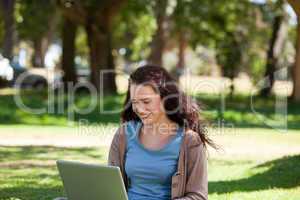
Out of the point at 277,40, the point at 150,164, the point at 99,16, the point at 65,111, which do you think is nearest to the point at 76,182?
the point at 150,164

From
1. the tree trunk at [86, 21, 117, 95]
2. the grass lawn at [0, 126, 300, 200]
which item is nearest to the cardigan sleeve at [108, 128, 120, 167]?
the grass lawn at [0, 126, 300, 200]

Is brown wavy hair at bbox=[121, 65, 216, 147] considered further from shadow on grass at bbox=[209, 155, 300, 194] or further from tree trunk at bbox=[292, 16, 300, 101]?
tree trunk at bbox=[292, 16, 300, 101]

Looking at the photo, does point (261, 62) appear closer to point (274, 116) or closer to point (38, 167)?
point (274, 116)

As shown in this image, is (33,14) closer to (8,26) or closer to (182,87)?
(8,26)

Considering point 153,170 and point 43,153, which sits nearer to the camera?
point 153,170

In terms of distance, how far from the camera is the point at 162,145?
4.30 metres

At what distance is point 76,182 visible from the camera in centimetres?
409

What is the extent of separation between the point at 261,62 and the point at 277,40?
652 inches

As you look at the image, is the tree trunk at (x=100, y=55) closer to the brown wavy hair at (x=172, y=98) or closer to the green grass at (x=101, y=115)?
the green grass at (x=101, y=115)

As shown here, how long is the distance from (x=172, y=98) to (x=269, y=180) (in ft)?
16.9

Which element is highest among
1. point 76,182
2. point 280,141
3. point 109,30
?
point 109,30

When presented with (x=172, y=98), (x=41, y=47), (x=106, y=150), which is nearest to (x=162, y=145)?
(x=172, y=98)

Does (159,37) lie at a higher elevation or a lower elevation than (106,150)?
higher

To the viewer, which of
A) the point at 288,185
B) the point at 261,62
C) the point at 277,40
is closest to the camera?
the point at 288,185
